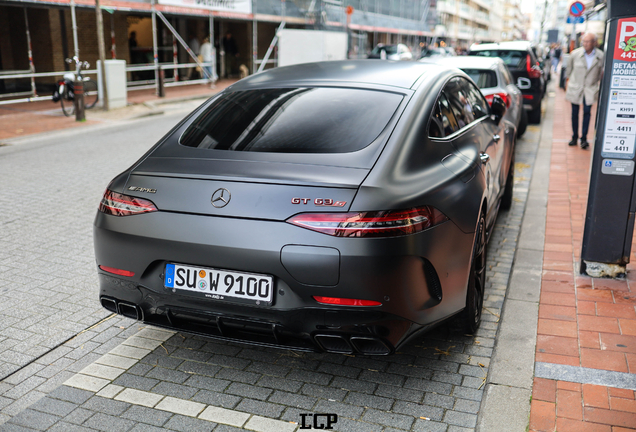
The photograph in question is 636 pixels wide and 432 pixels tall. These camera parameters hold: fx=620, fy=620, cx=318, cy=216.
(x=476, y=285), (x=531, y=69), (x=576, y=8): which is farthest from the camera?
(x=576, y=8)

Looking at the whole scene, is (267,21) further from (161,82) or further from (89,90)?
(89,90)

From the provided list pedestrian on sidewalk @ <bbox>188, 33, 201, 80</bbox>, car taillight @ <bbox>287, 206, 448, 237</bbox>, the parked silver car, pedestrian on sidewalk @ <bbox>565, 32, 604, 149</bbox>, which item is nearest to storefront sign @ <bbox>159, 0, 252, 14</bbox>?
pedestrian on sidewalk @ <bbox>188, 33, 201, 80</bbox>

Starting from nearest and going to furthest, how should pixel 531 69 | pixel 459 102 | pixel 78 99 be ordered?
pixel 459 102 < pixel 531 69 < pixel 78 99

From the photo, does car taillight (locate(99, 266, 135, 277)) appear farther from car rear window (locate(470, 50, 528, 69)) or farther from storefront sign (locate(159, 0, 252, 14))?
storefront sign (locate(159, 0, 252, 14))

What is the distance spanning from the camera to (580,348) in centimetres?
367

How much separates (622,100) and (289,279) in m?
3.11

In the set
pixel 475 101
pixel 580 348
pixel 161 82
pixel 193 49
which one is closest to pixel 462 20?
pixel 193 49

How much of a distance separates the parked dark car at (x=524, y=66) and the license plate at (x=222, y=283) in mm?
11507

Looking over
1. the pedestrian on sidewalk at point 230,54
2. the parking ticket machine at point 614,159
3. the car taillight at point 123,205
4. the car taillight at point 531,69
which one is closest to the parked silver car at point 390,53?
the pedestrian on sidewalk at point 230,54

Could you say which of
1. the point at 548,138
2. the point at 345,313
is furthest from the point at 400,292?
the point at 548,138

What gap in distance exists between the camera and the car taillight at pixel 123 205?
306 cm

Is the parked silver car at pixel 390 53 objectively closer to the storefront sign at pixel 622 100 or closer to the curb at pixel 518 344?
the curb at pixel 518 344

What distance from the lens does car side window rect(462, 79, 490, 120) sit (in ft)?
15.3

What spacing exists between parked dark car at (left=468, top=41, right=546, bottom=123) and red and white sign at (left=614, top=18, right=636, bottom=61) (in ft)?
29.3
